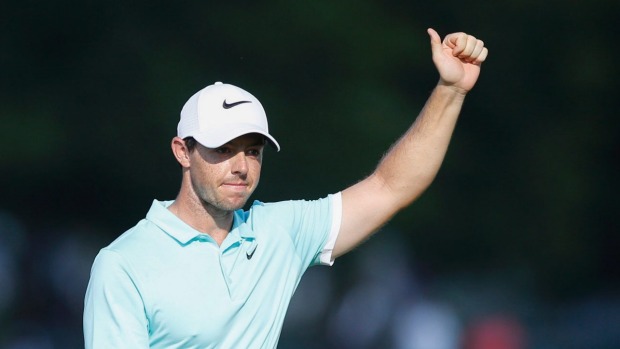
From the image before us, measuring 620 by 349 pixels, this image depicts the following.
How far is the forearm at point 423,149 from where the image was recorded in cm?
355

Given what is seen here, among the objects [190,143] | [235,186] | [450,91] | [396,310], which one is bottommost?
[396,310]

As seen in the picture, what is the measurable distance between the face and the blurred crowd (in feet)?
6.33

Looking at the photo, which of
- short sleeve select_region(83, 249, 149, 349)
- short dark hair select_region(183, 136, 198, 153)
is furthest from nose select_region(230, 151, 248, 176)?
short sleeve select_region(83, 249, 149, 349)

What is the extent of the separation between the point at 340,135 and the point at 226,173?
2220 millimetres

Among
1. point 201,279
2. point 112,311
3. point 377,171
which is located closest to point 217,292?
point 201,279

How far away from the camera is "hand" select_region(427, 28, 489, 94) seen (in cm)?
347

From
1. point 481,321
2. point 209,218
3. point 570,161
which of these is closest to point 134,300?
point 209,218

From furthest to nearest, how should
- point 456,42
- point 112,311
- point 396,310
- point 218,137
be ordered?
point 396,310, point 456,42, point 218,137, point 112,311

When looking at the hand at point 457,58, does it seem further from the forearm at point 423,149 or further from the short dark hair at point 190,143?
the short dark hair at point 190,143

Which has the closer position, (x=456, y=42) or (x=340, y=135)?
(x=456, y=42)

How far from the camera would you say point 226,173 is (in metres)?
3.30

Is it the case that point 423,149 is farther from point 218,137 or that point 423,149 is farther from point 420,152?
point 218,137

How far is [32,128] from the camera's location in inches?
200

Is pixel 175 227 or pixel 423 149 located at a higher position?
pixel 423 149
